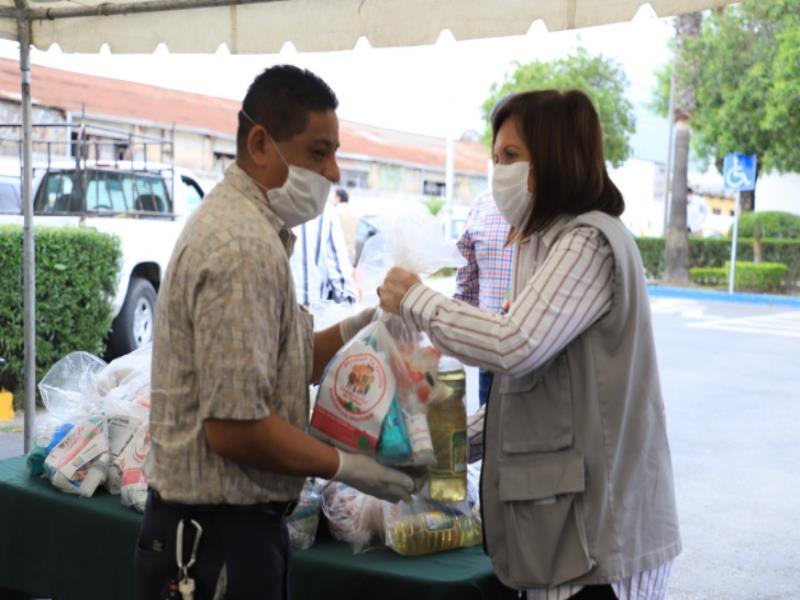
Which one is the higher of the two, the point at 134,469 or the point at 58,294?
the point at 58,294

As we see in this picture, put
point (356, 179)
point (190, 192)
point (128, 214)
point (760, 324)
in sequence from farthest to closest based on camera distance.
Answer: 1. point (356, 179)
2. point (760, 324)
3. point (190, 192)
4. point (128, 214)

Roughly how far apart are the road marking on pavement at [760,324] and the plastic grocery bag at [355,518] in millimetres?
12431

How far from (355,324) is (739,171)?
19.3 m

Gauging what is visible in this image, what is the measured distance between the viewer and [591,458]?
1.82 metres

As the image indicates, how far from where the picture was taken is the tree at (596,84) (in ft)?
92.5

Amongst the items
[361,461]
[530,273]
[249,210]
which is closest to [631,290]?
[530,273]

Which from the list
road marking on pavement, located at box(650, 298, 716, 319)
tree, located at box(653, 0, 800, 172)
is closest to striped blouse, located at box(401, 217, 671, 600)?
road marking on pavement, located at box(650, 298, 716, 319)

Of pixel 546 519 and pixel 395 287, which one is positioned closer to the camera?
pixel 546 519

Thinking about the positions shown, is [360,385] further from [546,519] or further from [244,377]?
[546,519]

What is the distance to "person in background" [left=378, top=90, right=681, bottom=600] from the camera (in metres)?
1.81

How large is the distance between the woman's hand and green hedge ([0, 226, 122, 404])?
6.37m

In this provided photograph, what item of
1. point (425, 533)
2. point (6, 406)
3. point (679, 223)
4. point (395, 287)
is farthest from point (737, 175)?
point (395, 287)

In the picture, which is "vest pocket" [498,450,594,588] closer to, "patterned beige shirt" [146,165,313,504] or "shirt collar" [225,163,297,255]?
"patterned beige shirt" [146,165,313,504]

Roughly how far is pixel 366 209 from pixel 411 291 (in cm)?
2718
